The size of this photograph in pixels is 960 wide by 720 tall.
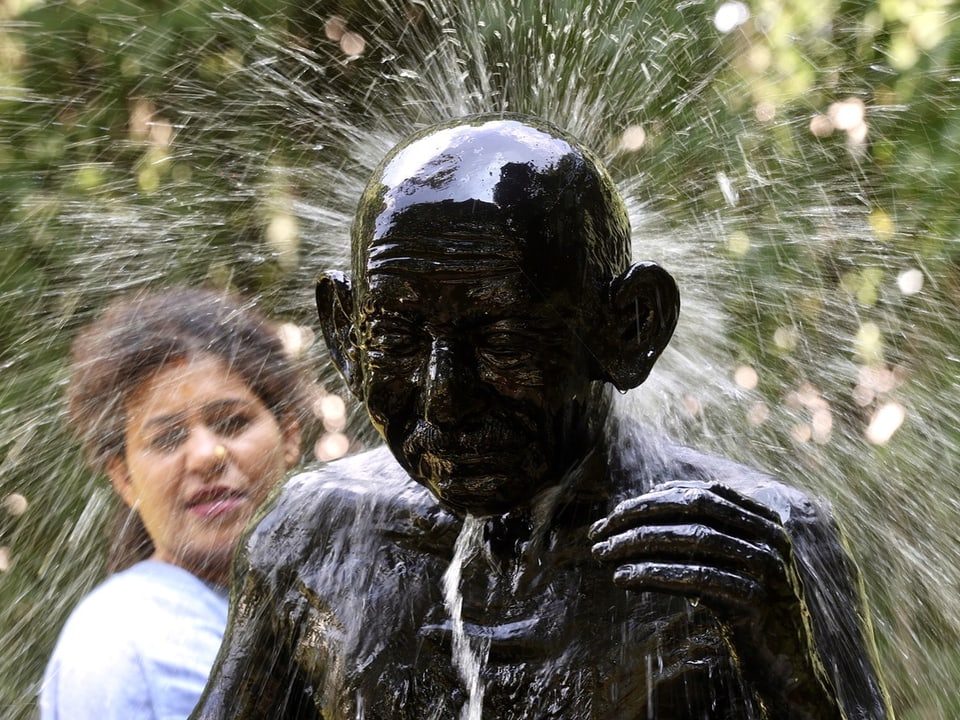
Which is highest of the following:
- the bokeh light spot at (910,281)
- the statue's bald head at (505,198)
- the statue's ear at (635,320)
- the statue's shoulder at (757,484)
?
the statue's bald head at (505,198)

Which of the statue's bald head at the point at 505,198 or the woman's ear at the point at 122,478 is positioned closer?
the statue's bald head at the point at 505,198

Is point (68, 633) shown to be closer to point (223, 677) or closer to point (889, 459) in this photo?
point (223, 677)

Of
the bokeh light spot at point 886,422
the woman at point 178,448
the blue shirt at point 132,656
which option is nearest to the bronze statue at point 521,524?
the blue shirt at point 132,656

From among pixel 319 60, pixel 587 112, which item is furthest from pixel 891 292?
pixel 319 60

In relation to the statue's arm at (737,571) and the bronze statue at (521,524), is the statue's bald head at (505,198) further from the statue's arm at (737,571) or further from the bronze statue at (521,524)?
the statue's arm at (737,571)

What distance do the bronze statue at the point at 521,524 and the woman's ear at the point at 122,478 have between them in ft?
4.46

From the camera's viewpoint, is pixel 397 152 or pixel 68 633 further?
pixel 68 633

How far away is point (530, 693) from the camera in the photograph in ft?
6.70

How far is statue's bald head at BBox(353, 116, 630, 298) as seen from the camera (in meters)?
1.94

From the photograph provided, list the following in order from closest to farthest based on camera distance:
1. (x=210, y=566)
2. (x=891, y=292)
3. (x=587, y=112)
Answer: (x=210, y=566) < (x=587, y=112) < (x=891, y=292)

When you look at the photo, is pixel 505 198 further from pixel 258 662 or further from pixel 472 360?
pixel 258 662

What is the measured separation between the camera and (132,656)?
2934mm

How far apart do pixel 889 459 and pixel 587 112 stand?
55.6 inches

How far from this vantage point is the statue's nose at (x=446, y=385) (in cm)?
187
